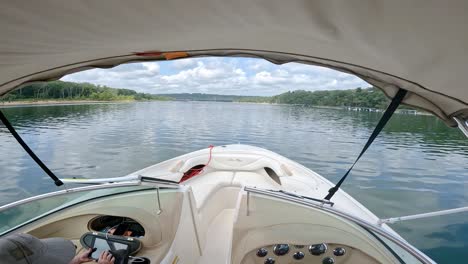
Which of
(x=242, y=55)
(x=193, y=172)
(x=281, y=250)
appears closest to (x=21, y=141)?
(x=242, y=55)

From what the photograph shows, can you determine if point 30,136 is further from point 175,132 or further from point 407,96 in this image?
point 407,96

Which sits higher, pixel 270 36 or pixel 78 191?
pixel 270 36

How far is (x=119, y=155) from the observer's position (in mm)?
11422

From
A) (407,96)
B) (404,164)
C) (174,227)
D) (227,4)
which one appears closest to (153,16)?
(227,4)

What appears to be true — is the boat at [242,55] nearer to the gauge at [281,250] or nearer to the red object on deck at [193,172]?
the gauge at [281,250]

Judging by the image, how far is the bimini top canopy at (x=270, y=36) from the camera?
0.61m

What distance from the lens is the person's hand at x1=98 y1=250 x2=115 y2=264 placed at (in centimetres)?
144

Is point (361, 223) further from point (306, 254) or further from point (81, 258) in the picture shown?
point (81, 258)

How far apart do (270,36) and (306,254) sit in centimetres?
141

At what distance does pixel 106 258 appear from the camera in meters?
1.46

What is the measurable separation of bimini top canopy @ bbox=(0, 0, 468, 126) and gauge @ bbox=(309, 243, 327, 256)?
1031mm

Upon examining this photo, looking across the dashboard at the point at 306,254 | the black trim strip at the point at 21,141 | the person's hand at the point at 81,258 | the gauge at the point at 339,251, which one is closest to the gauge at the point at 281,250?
the dashboard at the point at 306,254

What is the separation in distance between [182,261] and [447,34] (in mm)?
1930

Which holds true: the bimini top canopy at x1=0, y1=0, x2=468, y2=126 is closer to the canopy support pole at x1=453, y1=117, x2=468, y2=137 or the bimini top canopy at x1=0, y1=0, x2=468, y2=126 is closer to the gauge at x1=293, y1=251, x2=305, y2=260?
the canopy support pole at x1=453, y1=117, x2=468, y2=137
